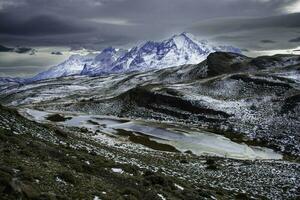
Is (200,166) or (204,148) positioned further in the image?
(204,148)

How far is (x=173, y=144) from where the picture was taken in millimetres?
59406

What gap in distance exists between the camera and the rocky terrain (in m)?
Answer: 21.0

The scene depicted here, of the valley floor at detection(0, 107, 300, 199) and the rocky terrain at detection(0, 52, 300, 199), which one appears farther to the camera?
the rocky terrain at detection(0, 52, 300, 199)

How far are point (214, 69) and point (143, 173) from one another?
12829 cm

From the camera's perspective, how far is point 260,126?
73500 millimetres

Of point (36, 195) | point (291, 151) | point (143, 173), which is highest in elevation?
point (36, 195)

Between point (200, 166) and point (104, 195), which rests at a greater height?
point (104, 195)

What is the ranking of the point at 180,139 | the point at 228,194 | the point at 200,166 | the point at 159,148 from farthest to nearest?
1. the point at 180,139
2. the point at 159,148
3. the point at 200,166
4. the point at 228,194

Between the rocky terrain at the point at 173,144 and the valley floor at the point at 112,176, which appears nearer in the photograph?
the valley floor at the point at 112,176

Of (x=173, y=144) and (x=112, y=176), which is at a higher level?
(x=112, y=176)

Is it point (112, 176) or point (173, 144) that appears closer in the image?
point (112, 176)

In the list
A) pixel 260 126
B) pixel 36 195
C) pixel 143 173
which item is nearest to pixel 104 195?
pixel 36 195

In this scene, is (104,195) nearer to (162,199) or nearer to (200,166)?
(162,199)

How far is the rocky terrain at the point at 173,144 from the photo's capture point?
68.8ft
